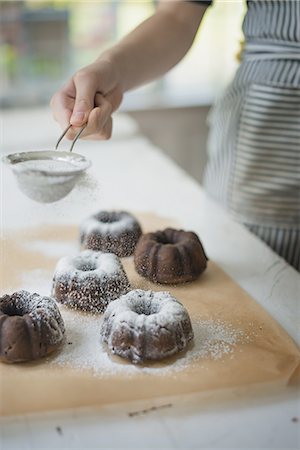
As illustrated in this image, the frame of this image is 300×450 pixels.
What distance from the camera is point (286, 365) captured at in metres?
0.93

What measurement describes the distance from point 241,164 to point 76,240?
0.42 m

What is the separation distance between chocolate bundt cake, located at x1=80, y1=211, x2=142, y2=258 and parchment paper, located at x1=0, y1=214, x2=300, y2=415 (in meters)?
0.09

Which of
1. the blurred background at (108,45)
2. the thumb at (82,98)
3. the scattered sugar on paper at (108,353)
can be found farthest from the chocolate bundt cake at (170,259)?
the blurred background at (108,45)

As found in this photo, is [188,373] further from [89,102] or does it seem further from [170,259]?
[89,102]

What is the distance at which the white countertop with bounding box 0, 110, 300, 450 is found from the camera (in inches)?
31.0

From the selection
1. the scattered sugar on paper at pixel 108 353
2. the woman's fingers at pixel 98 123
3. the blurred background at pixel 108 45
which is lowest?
the blurred background at pixel 108 45

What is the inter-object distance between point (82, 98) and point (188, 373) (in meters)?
0.49

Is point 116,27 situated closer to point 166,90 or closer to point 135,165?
point 166,90

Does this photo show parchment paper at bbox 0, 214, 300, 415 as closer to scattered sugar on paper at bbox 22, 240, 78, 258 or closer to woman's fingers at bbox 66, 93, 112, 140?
scattered sugar on paper at bbox 22, 240, 78, 258

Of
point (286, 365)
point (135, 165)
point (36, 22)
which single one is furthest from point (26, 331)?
point (36, 22)

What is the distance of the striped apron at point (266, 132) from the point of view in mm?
1392

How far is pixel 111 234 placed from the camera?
4.14 ft

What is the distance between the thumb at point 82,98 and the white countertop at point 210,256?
0.26 feet

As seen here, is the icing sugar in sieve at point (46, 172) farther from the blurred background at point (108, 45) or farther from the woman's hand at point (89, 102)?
the blurred background at point (108, 45)
